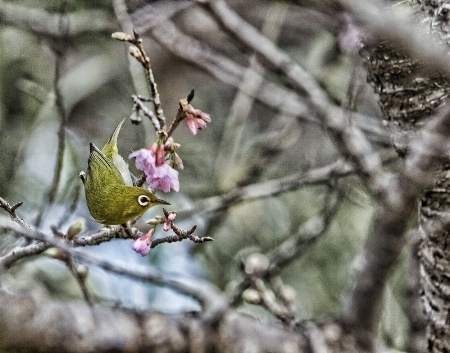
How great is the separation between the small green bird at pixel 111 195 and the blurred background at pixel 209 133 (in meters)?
0.60

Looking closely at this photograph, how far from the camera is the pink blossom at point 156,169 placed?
2.14 feet

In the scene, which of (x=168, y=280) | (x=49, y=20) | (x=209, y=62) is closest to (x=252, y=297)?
(x=168, y=280)

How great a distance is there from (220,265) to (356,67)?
0.81 metres

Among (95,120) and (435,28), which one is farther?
(95,120)

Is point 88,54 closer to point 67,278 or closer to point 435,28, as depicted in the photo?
point 67,278

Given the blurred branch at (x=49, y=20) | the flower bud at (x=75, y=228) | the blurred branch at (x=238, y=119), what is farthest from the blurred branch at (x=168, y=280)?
the blurred branch at (x=49, y=20)

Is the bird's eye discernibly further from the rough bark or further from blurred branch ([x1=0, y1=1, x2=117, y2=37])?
blurred branch ([x1=0, y1=1, x2=117, y2=37])

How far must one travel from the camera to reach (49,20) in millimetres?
1931

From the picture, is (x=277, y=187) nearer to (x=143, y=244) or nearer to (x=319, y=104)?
(x=319, y=104)

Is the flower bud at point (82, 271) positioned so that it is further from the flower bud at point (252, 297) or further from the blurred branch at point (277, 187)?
the blurred branch at point (277, 187)

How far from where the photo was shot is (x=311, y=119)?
166 cm

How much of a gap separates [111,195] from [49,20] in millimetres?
1401

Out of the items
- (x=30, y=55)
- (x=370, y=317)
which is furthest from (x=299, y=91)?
(x=30, y=55)

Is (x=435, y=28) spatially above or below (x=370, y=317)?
above
